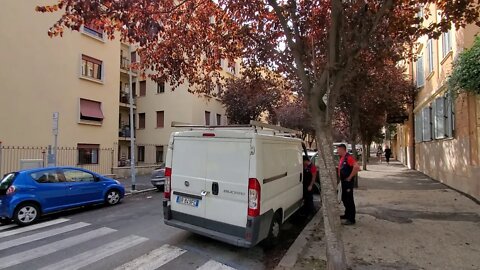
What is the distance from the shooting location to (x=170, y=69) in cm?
877

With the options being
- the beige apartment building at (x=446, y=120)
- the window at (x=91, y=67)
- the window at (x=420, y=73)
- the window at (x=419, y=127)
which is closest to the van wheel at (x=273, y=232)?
the beige apartment building at (x=446, y=120)

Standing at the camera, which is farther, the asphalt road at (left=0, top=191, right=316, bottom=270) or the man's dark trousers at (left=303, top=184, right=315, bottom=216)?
the man's dark trousers at (left=303, top=184, right=315, bottom=216)

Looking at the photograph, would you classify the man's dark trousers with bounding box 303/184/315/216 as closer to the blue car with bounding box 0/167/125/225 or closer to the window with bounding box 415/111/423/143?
the blue car with bounding box 0/167/125/225

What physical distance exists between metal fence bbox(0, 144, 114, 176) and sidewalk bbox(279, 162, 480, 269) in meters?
11.7

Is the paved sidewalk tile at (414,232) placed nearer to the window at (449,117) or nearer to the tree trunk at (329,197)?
the tree trunk at (329,197)

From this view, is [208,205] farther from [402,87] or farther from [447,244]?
[402,87]

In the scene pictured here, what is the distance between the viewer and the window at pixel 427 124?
16234 millimetres

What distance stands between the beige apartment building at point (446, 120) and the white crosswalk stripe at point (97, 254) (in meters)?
9.52

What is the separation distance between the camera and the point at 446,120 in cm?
1323

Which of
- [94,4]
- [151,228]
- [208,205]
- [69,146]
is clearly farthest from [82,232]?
[69,146]

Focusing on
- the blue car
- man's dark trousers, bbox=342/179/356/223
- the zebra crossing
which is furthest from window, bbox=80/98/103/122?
man's dark trousers, bbox=342/179/356/223

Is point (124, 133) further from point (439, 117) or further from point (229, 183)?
point (229, 183)

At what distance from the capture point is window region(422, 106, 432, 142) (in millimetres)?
16234

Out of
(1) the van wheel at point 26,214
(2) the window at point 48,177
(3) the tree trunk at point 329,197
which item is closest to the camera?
(3) the tree trunk at point 329,197
